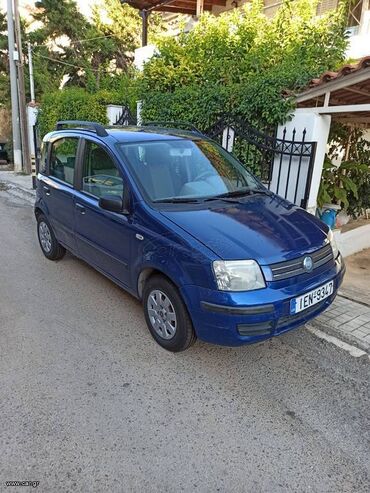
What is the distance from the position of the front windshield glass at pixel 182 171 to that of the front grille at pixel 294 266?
1.02 m

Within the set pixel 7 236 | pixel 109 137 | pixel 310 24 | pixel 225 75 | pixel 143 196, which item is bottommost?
pixel 7 236

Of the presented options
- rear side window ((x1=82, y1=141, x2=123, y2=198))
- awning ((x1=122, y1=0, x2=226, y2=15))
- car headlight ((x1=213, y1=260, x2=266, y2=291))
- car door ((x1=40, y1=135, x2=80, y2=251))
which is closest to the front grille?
car headlight ((x1=213, y1=260, x2=266, y2=291))

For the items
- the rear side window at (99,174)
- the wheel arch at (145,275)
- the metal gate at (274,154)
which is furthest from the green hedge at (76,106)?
the wheel arch at (145,275)

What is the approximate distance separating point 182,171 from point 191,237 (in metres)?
1.04

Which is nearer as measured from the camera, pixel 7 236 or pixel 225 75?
pixel 7 236

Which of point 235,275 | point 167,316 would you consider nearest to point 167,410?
point 167,316

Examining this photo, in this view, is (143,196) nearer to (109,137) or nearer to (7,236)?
(109,137)

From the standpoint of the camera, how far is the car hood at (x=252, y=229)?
2721mm

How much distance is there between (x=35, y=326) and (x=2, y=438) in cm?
134

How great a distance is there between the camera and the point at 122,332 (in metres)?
3.47

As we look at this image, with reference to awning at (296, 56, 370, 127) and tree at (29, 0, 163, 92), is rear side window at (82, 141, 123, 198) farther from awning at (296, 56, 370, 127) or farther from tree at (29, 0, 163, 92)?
tree at (29, 0, 163, 92)

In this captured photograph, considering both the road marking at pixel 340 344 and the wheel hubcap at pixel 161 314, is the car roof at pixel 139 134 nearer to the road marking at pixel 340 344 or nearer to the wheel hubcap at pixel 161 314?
the wheel hubcap at pixel 161 314

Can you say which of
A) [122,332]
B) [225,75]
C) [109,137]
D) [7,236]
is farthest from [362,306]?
[7,236]

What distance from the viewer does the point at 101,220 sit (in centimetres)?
368
